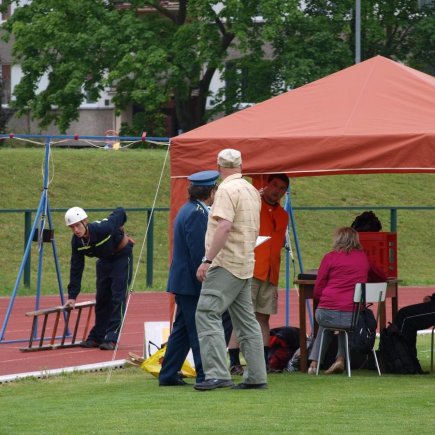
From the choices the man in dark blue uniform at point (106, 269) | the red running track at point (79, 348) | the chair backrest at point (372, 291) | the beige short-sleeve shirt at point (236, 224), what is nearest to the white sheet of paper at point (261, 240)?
the beige short-sleeve shirt at point (236, 224)

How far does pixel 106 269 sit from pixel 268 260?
10.4 ft

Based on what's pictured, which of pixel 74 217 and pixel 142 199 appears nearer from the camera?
pixel 74 217

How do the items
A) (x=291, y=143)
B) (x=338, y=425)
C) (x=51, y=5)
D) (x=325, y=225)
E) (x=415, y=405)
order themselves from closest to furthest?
(x=338, y=425) < (x=415, y=405) < (x=291, y=143) < (x=325, y=225) < (x=51, y=5)

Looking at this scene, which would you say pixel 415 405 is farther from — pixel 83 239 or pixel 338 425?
pixel 83 239

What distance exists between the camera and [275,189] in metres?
12.5

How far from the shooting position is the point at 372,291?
39.9 ft

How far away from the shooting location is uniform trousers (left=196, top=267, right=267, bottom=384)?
1080 centimetres

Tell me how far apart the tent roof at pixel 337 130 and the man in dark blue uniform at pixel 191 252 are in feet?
2.79

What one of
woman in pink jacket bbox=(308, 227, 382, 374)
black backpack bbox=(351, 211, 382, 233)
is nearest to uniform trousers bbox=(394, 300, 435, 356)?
woman in pink jacket bbox=(308, 227, 382, 374)

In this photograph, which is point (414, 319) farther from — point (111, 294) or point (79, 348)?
point (79, 348)

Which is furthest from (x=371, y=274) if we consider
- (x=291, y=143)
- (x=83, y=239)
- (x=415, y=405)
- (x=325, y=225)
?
(x=325, y=225)

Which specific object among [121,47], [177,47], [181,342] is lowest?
[181,342]

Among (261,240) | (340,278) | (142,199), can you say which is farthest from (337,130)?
(142,199)

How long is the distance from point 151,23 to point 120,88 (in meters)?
2.22
